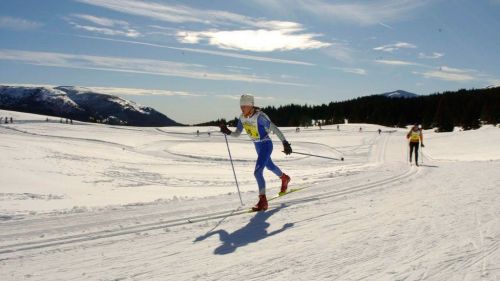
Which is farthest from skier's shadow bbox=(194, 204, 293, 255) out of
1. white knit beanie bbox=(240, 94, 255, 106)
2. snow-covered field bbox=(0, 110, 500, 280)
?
white knit beanie bbox=(240, 94, 255, 106)

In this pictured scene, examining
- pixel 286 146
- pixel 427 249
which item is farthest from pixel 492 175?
pixel 427 249

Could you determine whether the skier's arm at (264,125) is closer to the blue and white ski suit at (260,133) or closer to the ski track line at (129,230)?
the blue and white ski suit at (260,133)

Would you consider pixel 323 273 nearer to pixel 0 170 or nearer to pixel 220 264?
pixel 220 264

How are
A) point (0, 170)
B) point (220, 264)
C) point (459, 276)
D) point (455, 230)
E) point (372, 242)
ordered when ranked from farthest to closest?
point (0, 170) < point (455, 230) < point (372, 242) < point (220, 264) < point (459, 276)

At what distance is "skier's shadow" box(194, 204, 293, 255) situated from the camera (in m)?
4.91

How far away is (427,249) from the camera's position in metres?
4.60

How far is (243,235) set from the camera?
552 cm

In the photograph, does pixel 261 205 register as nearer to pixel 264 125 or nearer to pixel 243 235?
pixel 264 125

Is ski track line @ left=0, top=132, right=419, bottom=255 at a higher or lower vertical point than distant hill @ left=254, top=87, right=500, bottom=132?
lower

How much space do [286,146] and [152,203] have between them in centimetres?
284

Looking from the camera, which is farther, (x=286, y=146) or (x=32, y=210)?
(x=286, y=146)

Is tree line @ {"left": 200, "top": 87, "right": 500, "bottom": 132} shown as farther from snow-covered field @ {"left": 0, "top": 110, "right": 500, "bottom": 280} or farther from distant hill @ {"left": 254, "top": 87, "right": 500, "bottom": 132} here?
snow-covered field @ {"left": 0, "top": 110, "right": 500, "bottom": 280}

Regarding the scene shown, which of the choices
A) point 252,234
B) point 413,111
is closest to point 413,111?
point 413,111

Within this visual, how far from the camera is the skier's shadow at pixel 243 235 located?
16.1 feet
